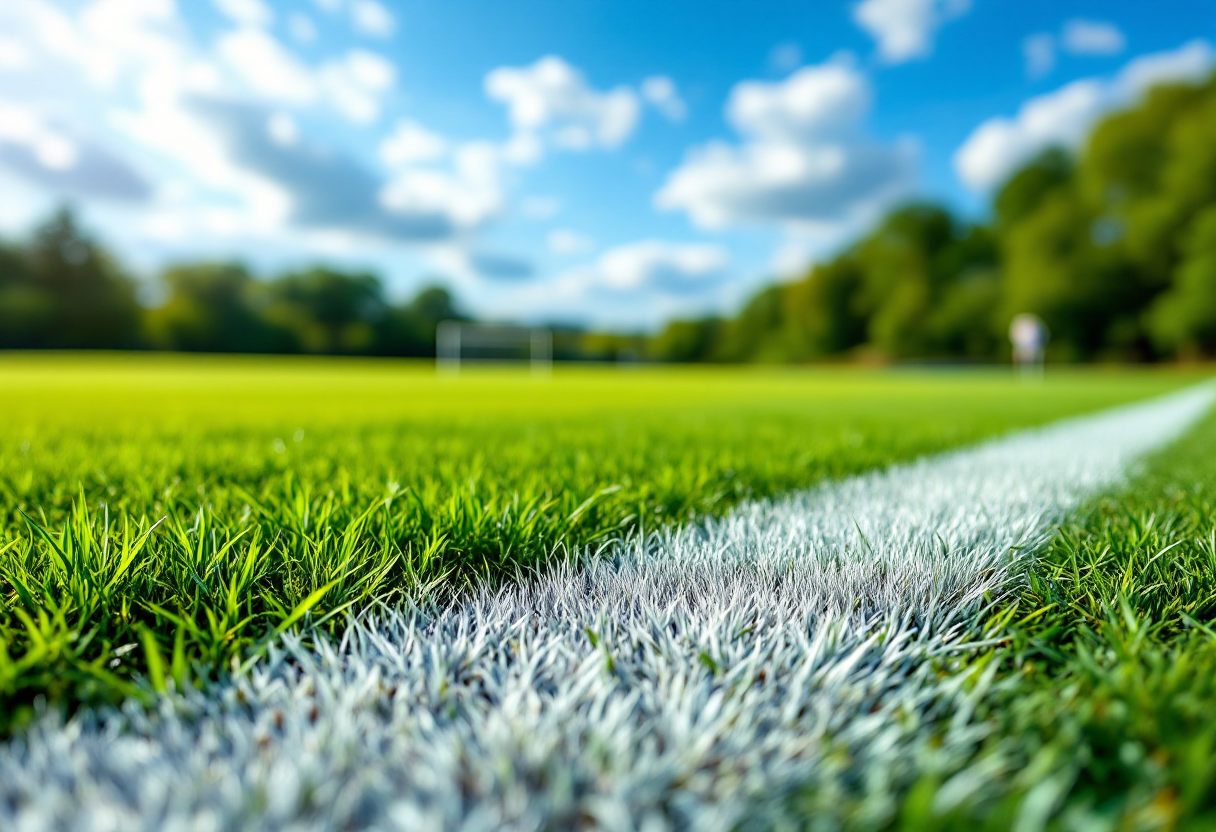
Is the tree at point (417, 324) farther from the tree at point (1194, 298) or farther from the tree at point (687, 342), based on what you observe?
the tree at point (1194, 298)

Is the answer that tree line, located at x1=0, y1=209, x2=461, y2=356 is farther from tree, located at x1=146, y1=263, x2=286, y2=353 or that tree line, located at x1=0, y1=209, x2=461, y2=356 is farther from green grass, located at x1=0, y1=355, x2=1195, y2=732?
green grass, located at x1=0, y1=355, x2=1195, y2=732

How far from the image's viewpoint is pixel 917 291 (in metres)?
49.7

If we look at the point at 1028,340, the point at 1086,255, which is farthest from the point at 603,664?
the point at 1086,255

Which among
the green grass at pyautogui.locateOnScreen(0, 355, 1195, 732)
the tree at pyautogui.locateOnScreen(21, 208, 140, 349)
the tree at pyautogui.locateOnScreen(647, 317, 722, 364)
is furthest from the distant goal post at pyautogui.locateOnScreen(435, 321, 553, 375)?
the green grass at pyautogui.locateOnScreen(0, 355, 1195, 732)

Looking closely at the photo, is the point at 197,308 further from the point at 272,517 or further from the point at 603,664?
the point at 603,664

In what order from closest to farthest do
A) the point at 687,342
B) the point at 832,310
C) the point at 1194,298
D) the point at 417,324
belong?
the point at 1194,298 < the point at 417,324 < the point at 832,310 < the point at 687,342

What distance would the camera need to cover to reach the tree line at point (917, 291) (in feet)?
111

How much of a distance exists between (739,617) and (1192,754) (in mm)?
496

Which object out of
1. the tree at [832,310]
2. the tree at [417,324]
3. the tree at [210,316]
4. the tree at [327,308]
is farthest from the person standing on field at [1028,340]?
the tree at [210,316]

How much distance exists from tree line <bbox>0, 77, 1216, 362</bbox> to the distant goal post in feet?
28.6

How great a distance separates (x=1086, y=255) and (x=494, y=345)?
35.6 metres

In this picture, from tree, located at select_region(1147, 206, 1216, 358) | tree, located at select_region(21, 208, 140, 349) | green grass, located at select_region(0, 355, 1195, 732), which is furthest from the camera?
tree, located at select_region(21, 208, 140, 349)

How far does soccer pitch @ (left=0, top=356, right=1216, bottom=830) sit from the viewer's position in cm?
60

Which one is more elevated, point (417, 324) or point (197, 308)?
point (197, 308)
